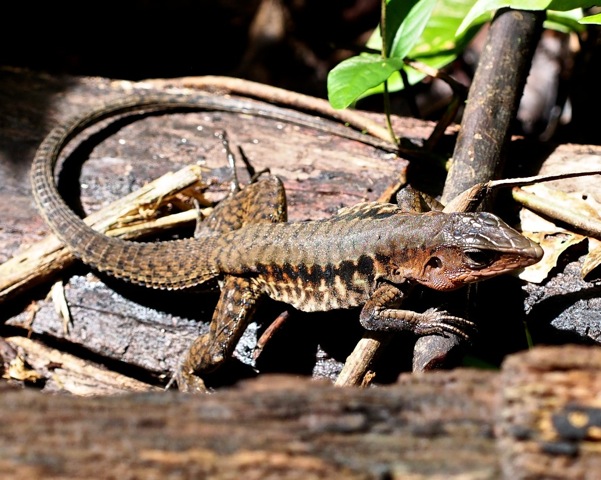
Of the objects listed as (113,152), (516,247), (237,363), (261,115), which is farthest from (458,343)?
(113,152)

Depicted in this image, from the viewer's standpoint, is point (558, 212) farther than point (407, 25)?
No

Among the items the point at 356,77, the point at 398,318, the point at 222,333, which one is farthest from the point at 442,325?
the point at 356,77

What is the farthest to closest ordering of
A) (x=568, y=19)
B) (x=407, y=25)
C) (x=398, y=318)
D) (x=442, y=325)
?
(x=568, y=19) → (x=407, y=25) → (x=398, y=318) → (x=442, y=325)

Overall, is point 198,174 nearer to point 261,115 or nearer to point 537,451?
point 261,115

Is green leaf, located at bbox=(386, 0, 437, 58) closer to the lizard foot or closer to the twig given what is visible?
the twig

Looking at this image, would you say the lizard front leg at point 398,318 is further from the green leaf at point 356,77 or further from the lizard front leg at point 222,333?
the green leaf at point 356,77

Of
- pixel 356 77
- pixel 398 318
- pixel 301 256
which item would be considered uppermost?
pixel 356 77

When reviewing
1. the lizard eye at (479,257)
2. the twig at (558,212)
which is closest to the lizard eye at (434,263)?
the lizard eye at (479,257)

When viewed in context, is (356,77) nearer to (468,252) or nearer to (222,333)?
(468,252)
